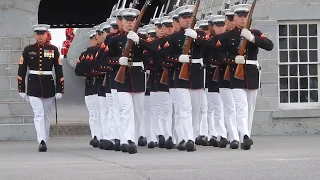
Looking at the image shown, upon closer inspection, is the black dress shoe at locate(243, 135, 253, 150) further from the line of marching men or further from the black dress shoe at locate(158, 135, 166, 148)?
the black dress shoe at locate(158, 135, 166, 148)

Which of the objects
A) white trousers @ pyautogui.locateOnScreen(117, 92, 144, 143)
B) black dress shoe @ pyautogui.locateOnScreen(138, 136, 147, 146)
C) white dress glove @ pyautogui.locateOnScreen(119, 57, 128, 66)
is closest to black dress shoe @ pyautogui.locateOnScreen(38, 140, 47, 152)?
white trousers @ pyautogui.locateOnScreen(117, 92, 144, 143)

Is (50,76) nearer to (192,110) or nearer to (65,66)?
(192,110)

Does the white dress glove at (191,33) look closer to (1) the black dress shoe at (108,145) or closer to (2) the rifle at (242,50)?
(2) the rifle at (242,50)

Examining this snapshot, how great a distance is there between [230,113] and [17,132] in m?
6.69

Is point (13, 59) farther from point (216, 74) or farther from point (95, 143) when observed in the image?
point (216, 74)

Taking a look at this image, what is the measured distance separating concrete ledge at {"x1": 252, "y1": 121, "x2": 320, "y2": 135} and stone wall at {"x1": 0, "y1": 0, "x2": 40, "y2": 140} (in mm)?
4590

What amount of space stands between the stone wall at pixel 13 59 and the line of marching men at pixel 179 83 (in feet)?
13.9

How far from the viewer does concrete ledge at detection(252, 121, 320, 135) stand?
73.8ft

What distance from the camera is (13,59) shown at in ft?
74.7

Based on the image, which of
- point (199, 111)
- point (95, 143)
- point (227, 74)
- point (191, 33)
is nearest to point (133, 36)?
point (191, 33)

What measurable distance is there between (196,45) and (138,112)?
4.46 feet

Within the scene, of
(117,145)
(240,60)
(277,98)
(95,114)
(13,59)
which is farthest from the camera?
(13,59)

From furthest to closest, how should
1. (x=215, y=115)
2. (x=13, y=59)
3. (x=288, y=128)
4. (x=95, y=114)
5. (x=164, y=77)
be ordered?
(x=13, y=59), (x=288, y=128), (x=95, y=114), (x=215, y=115), (x=164, y=77)

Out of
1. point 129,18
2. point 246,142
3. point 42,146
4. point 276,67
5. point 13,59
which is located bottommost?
A: point 42,146
